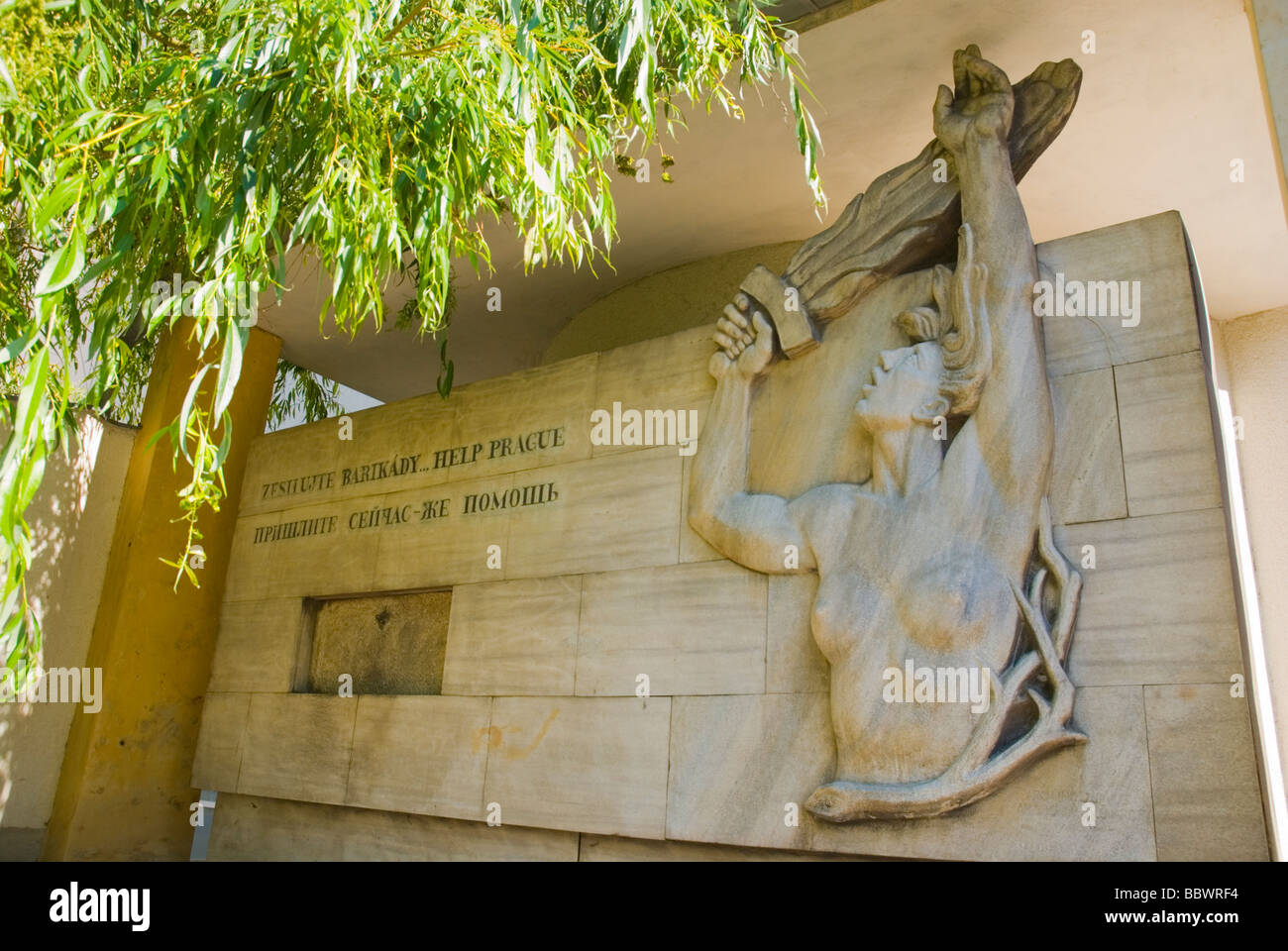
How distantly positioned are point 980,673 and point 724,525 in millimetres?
1412

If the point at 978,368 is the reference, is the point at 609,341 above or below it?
above

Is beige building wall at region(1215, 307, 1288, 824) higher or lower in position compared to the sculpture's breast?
higher

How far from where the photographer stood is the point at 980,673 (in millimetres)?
3900

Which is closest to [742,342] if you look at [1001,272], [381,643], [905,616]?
[1001,272]

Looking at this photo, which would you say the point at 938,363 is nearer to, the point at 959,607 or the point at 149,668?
the point at 959,607

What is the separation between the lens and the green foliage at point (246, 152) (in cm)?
301

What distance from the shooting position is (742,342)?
5.22 meters

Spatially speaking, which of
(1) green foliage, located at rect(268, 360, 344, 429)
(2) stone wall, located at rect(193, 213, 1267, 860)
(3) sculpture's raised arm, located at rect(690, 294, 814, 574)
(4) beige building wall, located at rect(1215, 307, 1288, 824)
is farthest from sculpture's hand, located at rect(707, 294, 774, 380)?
(1) green foliage, located at rect(268, 360, 344, 429)

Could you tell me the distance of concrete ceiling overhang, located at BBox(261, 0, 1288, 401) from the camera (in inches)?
207

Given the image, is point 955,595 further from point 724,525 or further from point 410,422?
point 410,422

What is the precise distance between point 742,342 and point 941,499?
1.44 metres

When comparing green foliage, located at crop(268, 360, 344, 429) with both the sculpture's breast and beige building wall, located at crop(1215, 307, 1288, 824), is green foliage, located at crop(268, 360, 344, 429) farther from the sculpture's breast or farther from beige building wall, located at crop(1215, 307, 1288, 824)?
beige building wall, located at crop(1215, 307, 1288, 824)

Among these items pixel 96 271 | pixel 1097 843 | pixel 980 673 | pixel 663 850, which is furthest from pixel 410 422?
pixel 1097 843

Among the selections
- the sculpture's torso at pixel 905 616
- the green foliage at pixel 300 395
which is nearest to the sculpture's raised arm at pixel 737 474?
the sculpture's torso at pixel 905 616
